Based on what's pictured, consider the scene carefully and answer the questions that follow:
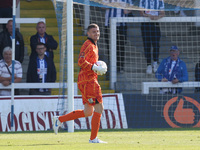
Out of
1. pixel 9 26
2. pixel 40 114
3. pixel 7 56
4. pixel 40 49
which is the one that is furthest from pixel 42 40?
pixel 40 114

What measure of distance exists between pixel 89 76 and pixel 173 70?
5.64 meters

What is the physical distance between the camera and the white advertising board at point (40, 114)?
14.8 m

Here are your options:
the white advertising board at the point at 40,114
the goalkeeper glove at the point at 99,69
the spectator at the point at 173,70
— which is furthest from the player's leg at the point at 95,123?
the spectator at the point at 173,70

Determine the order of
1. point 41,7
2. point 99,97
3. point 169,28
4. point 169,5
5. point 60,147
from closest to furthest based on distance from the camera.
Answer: point 60,147 → point 99,97 → point 169,5 → point 169,28 → point 41,7

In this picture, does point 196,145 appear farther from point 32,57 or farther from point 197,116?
point 32,57

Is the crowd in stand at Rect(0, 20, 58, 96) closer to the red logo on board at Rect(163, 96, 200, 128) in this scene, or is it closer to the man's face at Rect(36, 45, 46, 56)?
the man's face at Rect(36, 45, 46, 56)

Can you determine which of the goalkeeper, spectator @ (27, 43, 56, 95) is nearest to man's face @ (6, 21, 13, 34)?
spectator @ (27, 43, 56, 95)

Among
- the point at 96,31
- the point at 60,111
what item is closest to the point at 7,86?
the point at 60,111

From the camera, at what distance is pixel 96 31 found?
10.5m

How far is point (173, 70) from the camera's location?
15.7 meters

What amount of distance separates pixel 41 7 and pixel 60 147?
11917 millimetres

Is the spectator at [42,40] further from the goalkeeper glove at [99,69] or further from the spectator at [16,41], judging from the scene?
the goalkeeper glove at [99,69]

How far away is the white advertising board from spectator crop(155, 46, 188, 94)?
4.94 feet

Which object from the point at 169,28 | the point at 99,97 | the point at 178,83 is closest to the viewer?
the point at 99,97
